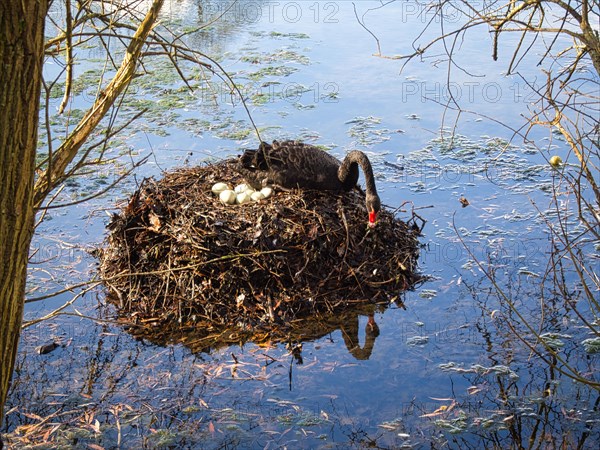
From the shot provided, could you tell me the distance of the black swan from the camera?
6160 millimetres

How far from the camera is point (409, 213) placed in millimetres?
6680

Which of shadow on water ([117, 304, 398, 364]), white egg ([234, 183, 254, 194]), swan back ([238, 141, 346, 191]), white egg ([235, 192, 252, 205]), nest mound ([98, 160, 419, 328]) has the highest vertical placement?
swan back ([238, 141, 346, 191])

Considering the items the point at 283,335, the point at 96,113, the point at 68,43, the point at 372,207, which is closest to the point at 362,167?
the point at 372,207

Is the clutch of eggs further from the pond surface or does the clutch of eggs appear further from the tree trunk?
the tree trunk

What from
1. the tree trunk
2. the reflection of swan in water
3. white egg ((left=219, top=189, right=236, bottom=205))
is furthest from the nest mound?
the tree trunk

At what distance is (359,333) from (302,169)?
4.86 ft

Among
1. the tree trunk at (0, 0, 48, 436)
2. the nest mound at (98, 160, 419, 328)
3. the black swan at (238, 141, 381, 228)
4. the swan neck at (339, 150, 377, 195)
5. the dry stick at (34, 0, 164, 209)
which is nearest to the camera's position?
the tree trunk at (0, 0, 48, 436)

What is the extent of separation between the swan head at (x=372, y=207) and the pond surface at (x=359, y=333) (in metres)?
0.59

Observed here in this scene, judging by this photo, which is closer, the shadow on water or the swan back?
the shadow on water

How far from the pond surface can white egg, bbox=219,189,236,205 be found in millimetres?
736

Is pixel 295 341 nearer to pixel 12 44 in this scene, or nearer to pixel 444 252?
pixel 444 252

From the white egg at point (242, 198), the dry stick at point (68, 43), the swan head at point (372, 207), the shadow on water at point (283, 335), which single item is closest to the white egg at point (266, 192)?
the white egg at point (242, 198)

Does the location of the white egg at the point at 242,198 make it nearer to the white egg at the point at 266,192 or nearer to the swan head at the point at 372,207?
the white egg at the point at 266,192

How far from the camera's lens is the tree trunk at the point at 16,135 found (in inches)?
107
